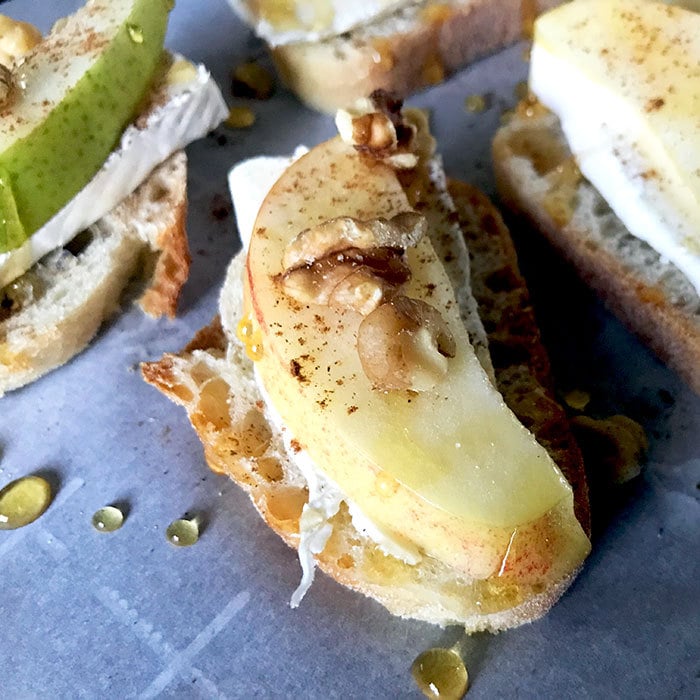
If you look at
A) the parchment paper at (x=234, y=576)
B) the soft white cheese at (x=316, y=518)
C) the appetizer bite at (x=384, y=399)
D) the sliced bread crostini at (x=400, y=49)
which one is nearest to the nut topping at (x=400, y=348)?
the appetizer bite at (x=384, y=399)

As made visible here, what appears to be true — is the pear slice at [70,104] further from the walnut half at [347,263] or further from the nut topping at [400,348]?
the nut topping at [400,348]

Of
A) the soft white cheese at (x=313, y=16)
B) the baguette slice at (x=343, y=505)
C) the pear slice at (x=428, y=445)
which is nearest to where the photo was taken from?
the pear slice at (x=428, y=445)

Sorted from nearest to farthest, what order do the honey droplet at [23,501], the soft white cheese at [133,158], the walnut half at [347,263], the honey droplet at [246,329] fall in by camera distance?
the walnut half at [347,263]
the honey droplet at [246,329]
the honey droplet at [23,501]
the soft white cheese at [133,158]

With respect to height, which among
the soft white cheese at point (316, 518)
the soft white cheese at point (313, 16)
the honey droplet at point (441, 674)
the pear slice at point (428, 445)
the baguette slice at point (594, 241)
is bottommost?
the honey droplet at point (441, 674)

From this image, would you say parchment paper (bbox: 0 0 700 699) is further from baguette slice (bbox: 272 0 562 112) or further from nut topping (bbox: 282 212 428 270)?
baguette slice (bbox: 272 0 562 112)

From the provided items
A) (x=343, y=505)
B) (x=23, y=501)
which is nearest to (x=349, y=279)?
(x=343, y=505)

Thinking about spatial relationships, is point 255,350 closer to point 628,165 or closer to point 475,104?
point 628,165

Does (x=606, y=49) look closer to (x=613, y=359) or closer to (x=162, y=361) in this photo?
(x=613, y=359)
